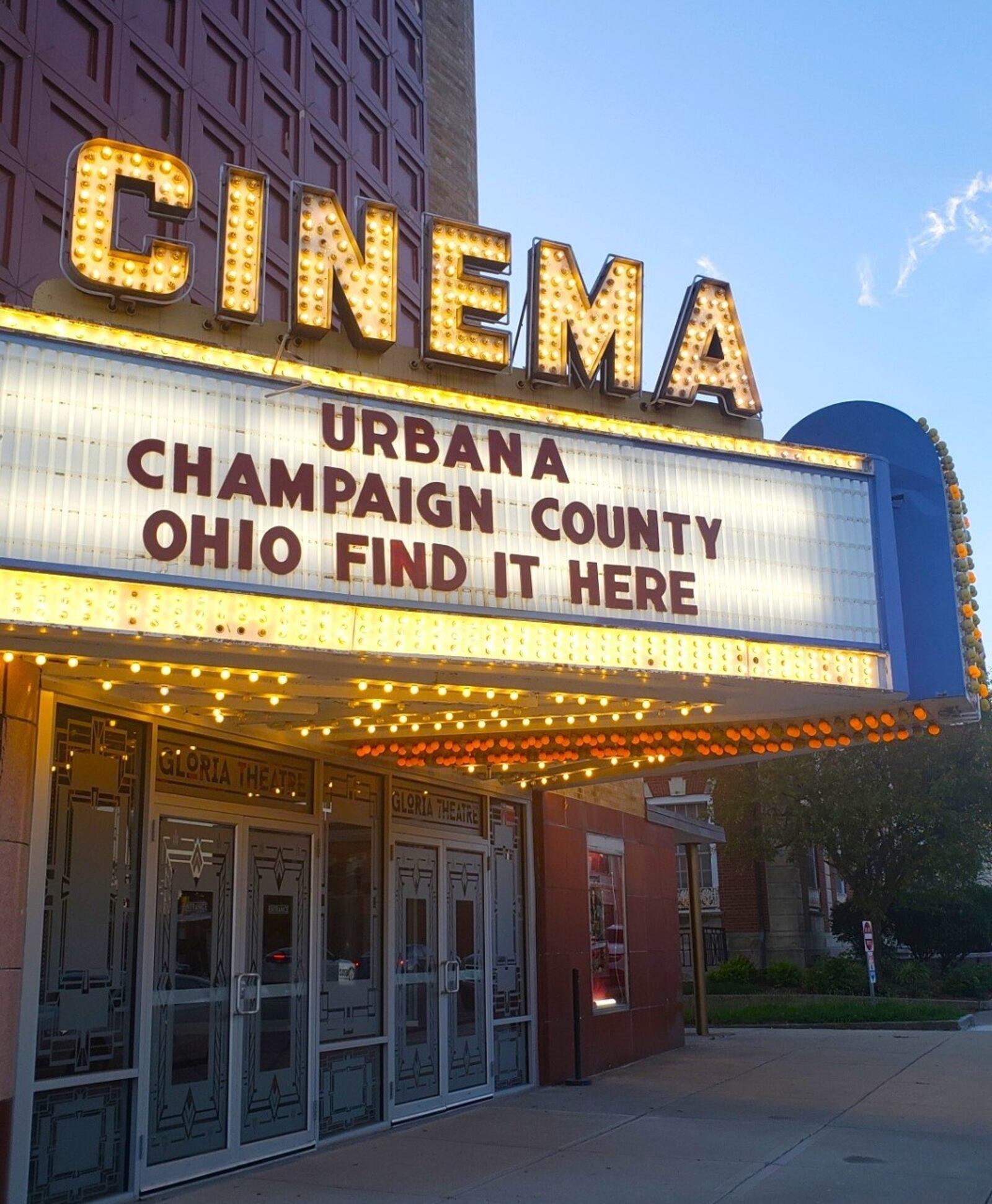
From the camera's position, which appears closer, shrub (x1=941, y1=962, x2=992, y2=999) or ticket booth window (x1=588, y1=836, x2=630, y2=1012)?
ticket booth window (x1=588, y1=836, x2=630, y2=1012)

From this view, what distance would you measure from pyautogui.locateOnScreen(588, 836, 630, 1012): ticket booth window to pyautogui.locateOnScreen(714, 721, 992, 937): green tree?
1643 centimetres

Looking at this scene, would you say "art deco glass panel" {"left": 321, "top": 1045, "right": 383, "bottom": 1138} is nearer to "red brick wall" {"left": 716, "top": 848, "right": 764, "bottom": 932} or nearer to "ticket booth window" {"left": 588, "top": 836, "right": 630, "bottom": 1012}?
"ticket booth window" {"left": 588, "top": 836, "right": 630, "bottom": 1012}

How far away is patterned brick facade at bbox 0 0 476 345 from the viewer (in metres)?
10.8

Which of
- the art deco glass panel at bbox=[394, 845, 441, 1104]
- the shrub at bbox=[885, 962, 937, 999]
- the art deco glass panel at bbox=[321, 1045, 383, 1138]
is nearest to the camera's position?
the art deco glass panel at bbox=[321, 1045, 383, 1138]

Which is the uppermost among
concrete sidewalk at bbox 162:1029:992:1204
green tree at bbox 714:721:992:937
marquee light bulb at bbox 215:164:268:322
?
marquee light bulb at bbox 215:164:268:322

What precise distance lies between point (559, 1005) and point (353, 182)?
34.1 ft

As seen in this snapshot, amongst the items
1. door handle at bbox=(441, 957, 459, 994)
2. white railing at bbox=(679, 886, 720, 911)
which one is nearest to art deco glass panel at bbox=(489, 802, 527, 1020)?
door handle at bbox=(441, 957, 459, 994)

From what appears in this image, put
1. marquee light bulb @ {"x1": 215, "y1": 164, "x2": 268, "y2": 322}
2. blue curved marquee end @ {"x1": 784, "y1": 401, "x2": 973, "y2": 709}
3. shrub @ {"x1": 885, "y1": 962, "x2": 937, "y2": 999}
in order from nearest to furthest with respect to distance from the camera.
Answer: marquee light bulb @ {"x1": 215, "y1": 164, "x2": 268, "y2": 322}
blue curved marquee end @ {"x1": 784, "y1": 401, "x2": 973, "y2": 709}
shrub @ {"x1": 885, "y1": 962, "x2": 937, "y2": 999}

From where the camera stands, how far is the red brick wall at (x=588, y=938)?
47.9 ft

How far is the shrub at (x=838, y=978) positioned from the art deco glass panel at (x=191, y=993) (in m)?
22.6

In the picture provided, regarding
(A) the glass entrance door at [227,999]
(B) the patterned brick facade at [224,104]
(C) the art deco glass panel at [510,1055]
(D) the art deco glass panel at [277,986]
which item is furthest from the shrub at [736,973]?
(A) the glass entrance door at [227,999]

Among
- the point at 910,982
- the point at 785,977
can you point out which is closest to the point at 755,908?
the point at 785,977

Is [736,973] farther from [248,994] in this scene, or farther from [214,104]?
[214,104]

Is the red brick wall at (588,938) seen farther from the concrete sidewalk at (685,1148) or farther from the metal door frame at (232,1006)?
the metal door frame at (232,1006)
